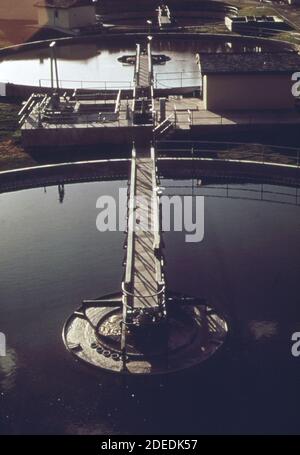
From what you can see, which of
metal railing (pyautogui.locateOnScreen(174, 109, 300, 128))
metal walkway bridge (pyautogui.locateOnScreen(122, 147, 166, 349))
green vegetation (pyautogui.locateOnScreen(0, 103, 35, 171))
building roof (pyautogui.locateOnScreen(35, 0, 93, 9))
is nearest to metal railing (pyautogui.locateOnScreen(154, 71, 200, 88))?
metal railing (pyautogui.locateOnScreen(174, 109, 300, 128))

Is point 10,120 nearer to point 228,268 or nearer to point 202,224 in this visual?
point 202,224

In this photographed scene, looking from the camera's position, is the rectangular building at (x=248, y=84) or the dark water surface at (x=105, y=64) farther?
the dark water surface at (x=105, y=64)

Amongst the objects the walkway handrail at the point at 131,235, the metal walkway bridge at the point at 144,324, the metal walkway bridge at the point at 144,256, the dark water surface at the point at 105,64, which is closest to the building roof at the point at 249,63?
the dark water surface at the point at 105,64

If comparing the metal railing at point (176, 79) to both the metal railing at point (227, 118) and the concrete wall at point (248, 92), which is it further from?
the metal railing at point (227, 118)

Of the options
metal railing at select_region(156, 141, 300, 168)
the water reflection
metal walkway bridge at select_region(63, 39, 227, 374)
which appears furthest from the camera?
metal railing at select_region(156, 141, 300, 168)

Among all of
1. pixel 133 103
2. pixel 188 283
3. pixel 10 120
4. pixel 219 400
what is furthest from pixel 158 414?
pixel 10 120

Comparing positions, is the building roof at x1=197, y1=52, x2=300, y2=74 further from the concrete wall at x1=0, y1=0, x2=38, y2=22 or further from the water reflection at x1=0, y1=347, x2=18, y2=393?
the concrete wall at x1=0, y1=0, x2=38, y2=22
